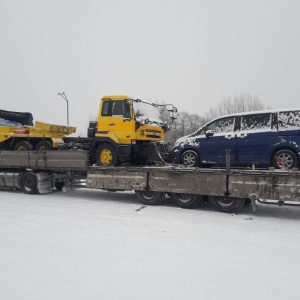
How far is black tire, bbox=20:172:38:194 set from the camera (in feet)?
35.0

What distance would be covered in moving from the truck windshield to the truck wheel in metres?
2.50

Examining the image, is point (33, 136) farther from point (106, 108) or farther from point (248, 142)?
point (248, 142)

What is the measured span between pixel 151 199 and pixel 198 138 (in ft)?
7.55

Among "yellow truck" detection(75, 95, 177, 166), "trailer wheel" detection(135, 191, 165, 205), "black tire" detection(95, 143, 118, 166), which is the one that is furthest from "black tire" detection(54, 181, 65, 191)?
"trailer wheel" detection(135, 191, 165, 205)

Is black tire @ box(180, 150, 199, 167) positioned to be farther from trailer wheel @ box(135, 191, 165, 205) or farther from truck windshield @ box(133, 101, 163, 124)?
truck windshield @ box(133, 101, 163, 124)

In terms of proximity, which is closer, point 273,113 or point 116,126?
point 273,113

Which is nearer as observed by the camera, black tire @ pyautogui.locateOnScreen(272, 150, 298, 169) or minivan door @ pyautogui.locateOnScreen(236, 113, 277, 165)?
black tire @ pyautogui.locateOnScreen(272, 150, 298, 169)

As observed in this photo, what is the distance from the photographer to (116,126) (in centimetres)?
904

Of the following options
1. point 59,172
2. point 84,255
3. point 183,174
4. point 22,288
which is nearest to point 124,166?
point 183,174

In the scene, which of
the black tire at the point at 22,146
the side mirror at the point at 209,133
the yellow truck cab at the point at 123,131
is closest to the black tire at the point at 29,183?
the black tire at the point at 22,146

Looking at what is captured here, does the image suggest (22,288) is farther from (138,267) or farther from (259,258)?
(259,258)

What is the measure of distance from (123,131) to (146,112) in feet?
3.62

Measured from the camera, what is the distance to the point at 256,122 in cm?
841

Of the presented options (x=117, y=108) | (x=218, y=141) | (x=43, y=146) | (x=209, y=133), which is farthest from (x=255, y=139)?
(x=43, y=146)
